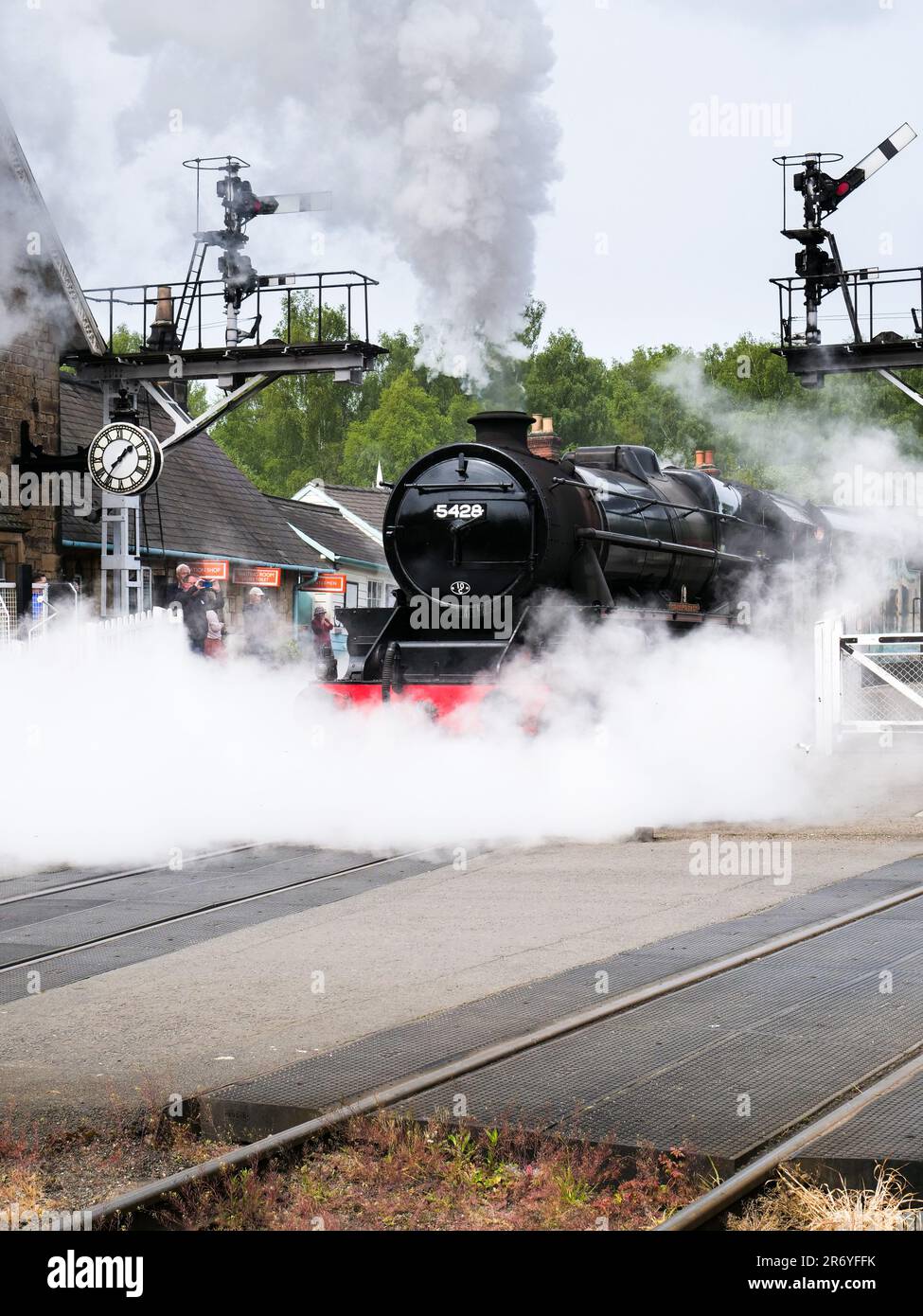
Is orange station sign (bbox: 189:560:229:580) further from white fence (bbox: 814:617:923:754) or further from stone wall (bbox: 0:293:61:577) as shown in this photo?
white fence (bbox: 814:617:923:754)

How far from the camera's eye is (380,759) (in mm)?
11508

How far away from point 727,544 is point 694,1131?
37.9 ft

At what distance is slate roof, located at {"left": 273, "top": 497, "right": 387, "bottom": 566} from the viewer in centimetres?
3600

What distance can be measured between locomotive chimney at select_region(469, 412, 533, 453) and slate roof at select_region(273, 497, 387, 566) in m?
22.4

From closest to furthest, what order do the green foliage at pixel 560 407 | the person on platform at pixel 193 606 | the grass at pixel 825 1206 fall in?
the grass at pixel 825 1206 < the person on platform at pixel 193 606 < the green foliage at pixel 560 407

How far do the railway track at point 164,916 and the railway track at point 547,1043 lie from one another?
2.61 meters

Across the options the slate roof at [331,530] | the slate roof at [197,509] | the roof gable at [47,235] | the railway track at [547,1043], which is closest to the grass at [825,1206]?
the railway track at [547,1043]

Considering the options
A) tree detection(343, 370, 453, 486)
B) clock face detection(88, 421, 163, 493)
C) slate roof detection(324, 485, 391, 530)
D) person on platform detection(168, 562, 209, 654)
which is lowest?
person on platform detection(168, 562, 209, 654)

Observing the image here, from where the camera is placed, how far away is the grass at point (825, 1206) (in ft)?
12.2

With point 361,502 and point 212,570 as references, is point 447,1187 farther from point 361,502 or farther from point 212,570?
point 361,502

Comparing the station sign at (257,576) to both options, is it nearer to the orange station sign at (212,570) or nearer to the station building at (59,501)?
the station building at (59,501)

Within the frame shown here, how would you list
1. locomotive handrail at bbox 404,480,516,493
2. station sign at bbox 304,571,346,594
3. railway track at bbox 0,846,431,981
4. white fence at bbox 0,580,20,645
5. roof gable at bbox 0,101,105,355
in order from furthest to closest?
station sign at bbox 304,571,346,594
roof gable at bbox 0,101,105,355
white fence at bbox 0,580,20,645
locomotive handrail at bbox 404,480,516,493
railway track at bbox 0,846,431,981

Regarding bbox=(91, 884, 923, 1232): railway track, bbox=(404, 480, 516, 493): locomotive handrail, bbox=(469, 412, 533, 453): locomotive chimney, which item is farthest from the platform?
bbox=(469, 412, 533, 453): locomotive chimney

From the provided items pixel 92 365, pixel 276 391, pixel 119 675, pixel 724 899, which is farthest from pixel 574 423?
pixel 724 899
